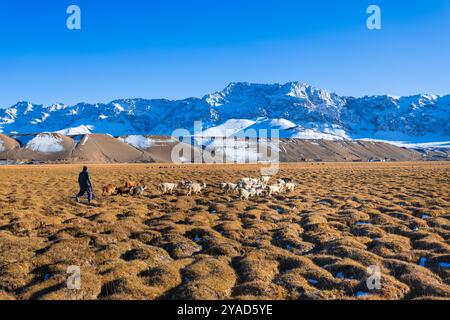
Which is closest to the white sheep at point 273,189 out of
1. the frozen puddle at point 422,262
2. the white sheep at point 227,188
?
the white sheep at point 227,188

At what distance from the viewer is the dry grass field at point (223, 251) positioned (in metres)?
9.54

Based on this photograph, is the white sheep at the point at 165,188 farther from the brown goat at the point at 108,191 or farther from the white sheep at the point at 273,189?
the white sheep at the point at 273,189

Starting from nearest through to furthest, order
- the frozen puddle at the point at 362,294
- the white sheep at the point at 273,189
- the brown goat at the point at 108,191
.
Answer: the frozen puddle at the point at 362,294
the brown goat at the point at 108,191
the white sheep at the point at 273,189

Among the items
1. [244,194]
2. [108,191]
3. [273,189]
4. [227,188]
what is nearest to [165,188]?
[108,191]

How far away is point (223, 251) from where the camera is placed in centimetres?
1298

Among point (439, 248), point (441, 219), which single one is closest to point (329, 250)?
point (439, 248)

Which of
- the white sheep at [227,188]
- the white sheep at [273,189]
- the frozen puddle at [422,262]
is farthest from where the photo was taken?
the white sheep at [227,188]

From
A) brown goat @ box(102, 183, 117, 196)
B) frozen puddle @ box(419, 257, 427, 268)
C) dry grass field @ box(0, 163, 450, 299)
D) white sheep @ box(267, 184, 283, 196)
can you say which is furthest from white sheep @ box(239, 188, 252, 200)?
frozen puddle @ box(419, 257, 427, 268)

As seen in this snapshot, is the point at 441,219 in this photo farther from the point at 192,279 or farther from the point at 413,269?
the point at 192,279

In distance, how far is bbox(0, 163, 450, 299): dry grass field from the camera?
9539 mm

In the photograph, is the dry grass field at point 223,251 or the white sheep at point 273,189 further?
the white sheep at point 273,189

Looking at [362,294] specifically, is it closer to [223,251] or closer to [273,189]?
[223,251]

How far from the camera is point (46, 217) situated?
1839 centimetres

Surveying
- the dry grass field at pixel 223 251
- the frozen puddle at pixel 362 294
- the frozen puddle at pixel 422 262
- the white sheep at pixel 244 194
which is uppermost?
the white sheep at pixel 244 194
